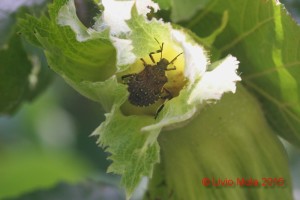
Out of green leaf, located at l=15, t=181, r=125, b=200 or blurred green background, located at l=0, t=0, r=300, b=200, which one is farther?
blurred green background, located at l=0, t=0, r=300, b=200

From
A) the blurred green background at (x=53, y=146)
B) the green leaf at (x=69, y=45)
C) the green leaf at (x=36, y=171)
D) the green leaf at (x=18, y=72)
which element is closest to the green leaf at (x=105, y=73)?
the green leaf at (x=69, y=45)

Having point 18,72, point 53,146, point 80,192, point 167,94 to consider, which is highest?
point 167,94

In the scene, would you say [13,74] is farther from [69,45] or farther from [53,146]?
[53,146]

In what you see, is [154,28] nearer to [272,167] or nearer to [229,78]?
[229,78]

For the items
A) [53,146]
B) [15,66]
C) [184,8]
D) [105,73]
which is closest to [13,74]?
[15,66]

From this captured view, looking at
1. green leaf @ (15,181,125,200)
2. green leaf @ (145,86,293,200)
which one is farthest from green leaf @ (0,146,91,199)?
green leaf @ (145,86,293,200)

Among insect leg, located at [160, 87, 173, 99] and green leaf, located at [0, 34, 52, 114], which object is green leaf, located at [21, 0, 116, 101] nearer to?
insect leg, located at [160, 87, 173, 99]
